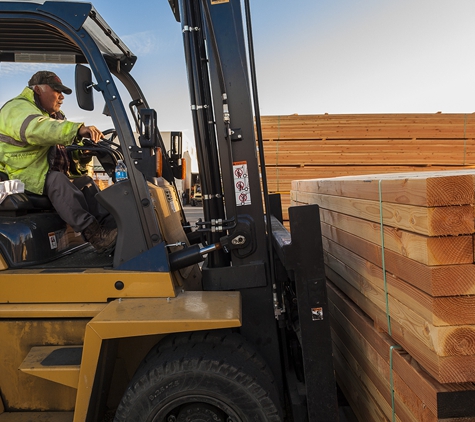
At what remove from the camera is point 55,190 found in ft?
8.45

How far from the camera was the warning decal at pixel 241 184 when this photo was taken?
2445 millimetres

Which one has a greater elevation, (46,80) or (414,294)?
(46,80)

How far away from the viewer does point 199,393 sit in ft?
6.81

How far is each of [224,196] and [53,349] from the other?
50.9 inches

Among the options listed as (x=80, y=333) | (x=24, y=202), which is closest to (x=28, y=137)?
(x=24, y=202)

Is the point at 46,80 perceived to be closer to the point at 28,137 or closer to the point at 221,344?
the point at 28,137

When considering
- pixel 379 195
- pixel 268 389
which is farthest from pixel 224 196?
pixel 268 389

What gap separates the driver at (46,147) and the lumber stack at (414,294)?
161 cm

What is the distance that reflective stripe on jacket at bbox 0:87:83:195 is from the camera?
2.33 m

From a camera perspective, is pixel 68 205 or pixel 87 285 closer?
pixel 87 285

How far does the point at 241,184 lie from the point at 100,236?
0.98 meters

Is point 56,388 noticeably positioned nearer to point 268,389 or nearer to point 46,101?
point 268,389

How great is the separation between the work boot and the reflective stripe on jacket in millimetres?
411

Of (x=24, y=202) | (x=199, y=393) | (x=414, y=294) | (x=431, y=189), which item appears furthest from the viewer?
(x=24, y=202)
